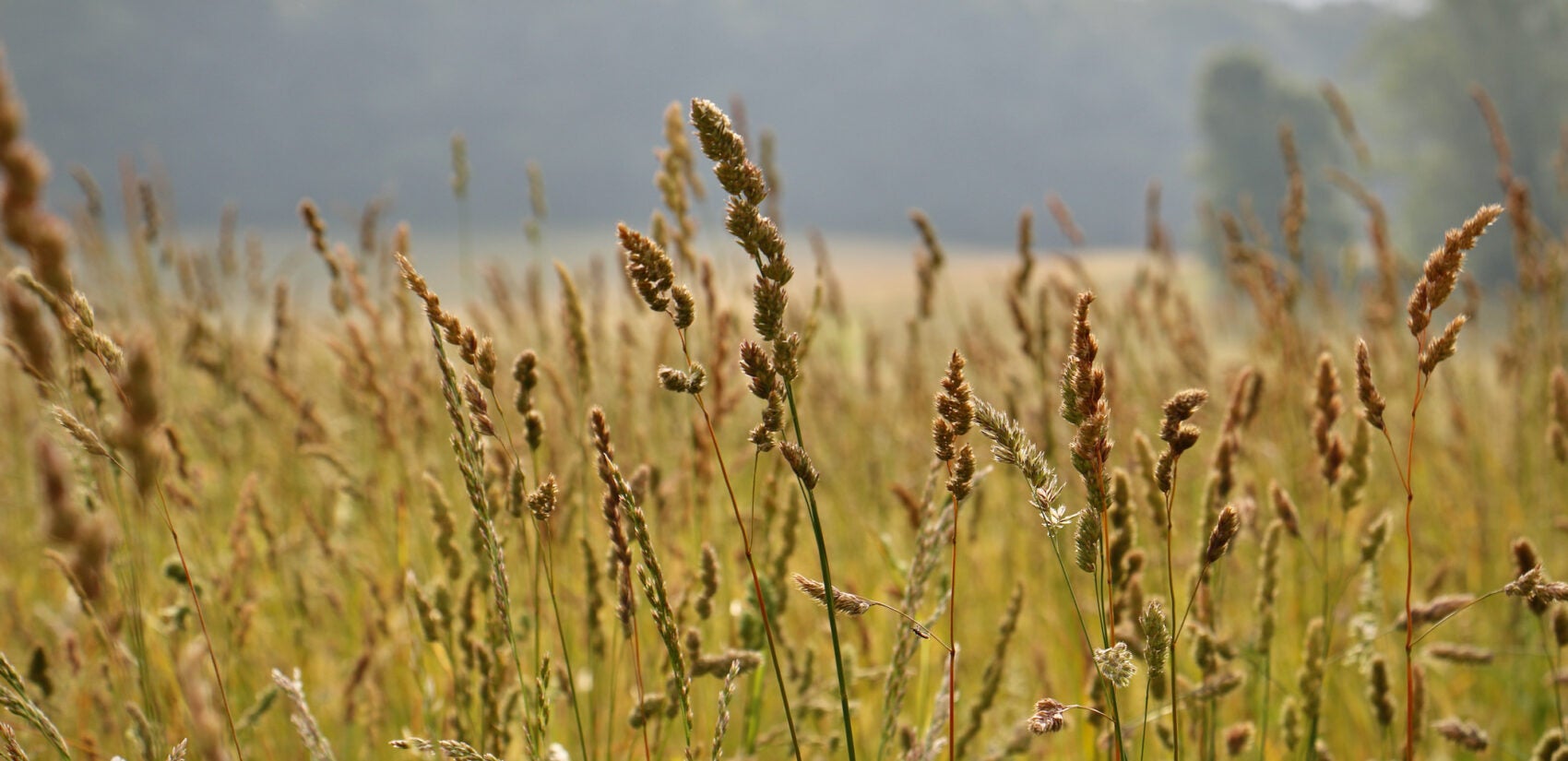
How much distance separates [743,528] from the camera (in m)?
0.82

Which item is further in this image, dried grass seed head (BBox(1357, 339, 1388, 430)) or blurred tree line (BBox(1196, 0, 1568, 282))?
blurred tree line (BBox(1196, 0, 1568, 282))

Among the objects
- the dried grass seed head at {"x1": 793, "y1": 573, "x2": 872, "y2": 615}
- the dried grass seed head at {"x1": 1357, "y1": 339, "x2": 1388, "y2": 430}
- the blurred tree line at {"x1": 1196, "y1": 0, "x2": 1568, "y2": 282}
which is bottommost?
the dried grass seed head at {"x1": 793, "y1": 573, "x2": 872, "y2": 615}

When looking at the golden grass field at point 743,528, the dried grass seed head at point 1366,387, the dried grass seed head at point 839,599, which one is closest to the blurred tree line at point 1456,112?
the golden grass field at point 743,528

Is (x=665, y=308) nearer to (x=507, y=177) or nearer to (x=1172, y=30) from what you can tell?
(x=507, y=177)

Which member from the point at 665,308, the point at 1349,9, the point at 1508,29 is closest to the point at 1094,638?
the point at 665,308

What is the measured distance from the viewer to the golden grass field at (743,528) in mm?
766

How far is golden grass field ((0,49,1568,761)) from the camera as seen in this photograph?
77cm

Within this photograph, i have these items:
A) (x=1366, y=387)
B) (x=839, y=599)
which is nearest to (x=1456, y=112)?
(x=1366, y=387)

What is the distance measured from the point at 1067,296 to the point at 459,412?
1609 mm

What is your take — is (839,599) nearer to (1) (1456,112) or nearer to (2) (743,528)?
(2) (743,528)

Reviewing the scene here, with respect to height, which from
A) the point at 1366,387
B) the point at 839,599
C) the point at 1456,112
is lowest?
the point at 839,599

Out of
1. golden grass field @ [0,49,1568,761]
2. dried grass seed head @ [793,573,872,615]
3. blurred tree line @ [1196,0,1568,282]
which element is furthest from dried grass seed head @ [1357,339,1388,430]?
blurred tree line @ [1196,0,1568,282]

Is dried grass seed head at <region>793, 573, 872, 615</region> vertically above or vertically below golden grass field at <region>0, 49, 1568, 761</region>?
below

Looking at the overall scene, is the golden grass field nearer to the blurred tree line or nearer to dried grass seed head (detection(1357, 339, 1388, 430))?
dried grass seed head (detection(1357, 339, 1388, 430))
